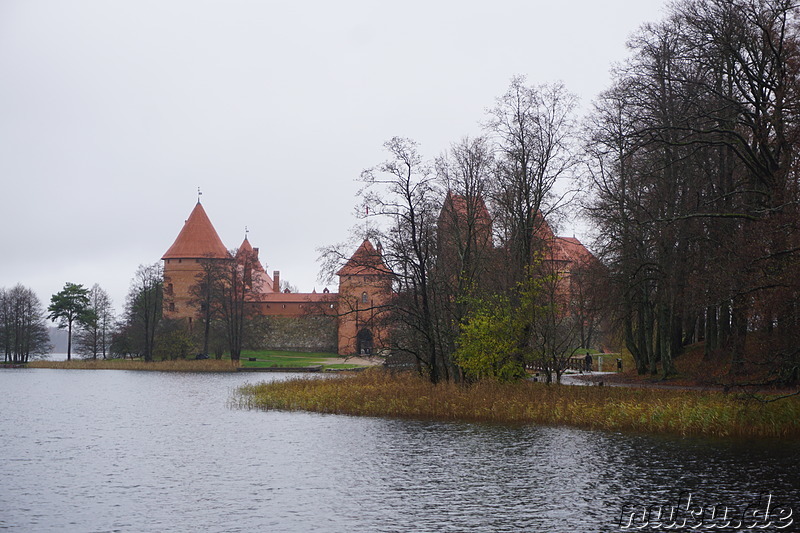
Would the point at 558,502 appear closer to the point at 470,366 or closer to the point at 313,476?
the point at 313,476

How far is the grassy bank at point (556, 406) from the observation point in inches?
677

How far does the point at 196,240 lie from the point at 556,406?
54.6 metres

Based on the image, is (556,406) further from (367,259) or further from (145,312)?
(145,312)

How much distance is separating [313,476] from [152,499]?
2.86 meters

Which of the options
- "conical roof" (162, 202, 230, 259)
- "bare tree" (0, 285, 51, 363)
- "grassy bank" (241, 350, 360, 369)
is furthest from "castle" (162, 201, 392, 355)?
"bare tree" (0, 285, 51, 363)

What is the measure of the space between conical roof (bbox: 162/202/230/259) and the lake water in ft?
158

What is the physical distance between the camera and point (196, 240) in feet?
231

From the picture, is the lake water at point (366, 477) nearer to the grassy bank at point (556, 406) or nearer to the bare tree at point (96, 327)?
the grassy bank at point (556, 406)

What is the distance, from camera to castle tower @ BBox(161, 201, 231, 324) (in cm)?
6944

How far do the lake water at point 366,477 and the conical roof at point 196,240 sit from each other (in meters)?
48.2

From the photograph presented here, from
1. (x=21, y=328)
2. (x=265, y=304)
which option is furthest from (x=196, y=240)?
(x=21, y=328)

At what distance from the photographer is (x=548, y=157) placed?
2692cm

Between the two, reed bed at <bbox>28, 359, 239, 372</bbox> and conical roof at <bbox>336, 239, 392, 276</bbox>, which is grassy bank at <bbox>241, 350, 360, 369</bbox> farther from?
conical roof at <bbox>336, 239, 392, 276</bbox>

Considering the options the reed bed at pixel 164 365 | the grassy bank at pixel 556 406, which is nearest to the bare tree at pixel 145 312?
the reed bed at pixel 164 365
